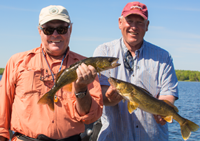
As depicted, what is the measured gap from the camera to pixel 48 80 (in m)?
3.87

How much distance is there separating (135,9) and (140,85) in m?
1.69

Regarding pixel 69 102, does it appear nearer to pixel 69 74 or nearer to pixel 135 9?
pixel 69 74

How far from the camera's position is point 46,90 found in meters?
3.81

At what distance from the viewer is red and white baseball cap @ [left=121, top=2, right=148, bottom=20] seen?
4698 millimetres

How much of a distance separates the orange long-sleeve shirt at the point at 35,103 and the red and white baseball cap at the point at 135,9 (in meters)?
1.73

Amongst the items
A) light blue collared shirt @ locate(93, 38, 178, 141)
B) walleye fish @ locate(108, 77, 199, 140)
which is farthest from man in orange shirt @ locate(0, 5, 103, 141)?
light blue collared shirt @ locate(93, 38, 178, 141)

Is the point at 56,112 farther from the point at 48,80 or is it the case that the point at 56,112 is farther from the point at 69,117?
the point at 48,80

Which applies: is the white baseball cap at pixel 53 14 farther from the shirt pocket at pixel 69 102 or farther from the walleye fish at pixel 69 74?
the shirt pocket at pixel 69 102

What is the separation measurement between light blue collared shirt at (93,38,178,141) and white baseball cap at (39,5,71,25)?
124 centimetres

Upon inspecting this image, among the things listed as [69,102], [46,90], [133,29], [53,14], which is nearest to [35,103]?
[46,90]

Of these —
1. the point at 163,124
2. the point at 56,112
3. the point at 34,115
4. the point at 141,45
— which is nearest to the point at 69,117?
the point at 56,112

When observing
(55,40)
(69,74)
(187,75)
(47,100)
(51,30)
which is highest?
(51,30)

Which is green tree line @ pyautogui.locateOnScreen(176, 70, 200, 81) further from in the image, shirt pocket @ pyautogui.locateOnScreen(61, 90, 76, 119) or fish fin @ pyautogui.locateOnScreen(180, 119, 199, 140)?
shirt pocket @ pyautogui.locateOnScreen(61, 90, 76, 119)

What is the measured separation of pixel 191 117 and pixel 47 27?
2272cm
